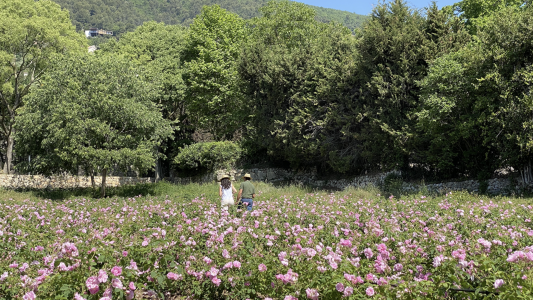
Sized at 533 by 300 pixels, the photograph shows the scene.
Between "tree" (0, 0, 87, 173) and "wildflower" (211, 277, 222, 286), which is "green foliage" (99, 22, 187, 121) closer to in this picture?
"tree" (0, 0, 87, 173)

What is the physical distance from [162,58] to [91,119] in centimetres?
1575

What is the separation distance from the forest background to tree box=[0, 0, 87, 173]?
0.10m

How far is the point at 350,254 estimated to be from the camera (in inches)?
196

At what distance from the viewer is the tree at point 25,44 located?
24578 millimetres

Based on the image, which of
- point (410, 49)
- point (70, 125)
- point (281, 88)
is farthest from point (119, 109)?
point (410, 49)

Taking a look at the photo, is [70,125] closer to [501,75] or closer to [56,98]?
[56,98]

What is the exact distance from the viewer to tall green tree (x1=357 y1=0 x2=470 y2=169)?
1880 cm

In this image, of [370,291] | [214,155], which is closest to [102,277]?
[370,291]

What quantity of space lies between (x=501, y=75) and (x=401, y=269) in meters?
13.5

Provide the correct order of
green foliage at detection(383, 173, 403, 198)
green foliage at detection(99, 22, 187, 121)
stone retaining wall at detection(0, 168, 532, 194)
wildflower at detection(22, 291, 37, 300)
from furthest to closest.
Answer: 1. green foliage at detection(99, 22, 187, 121)
2. green foliage at detection(383, 173, 403, 198)
3. stone retaining wall at detection(0, 168, 532, 194)
4. wildflower at detection(22, 291, 37, 300)

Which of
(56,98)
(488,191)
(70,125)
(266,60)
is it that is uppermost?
(266,60)

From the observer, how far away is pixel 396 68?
20.1 metres

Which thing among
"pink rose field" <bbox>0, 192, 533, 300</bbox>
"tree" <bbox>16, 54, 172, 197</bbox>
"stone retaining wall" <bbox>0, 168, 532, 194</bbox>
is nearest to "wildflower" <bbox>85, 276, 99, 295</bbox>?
"pink rose field" <bbox>0, 192, 533, 300</bbox>

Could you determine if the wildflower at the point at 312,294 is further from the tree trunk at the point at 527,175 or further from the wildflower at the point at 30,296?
the tree trunk at the point at 527,175
